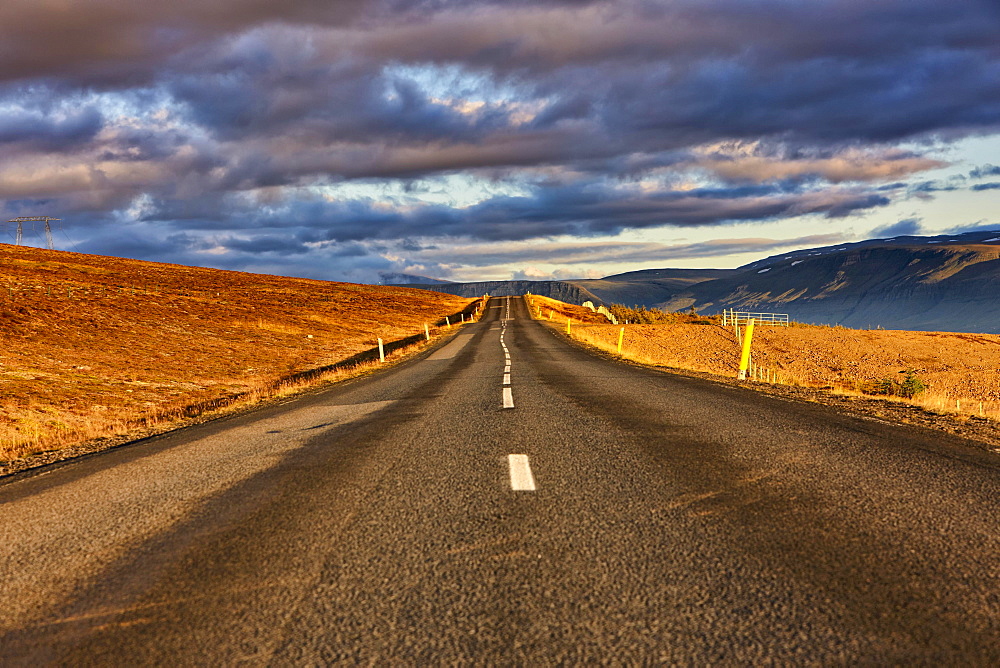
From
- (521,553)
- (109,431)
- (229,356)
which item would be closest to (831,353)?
(229,356)

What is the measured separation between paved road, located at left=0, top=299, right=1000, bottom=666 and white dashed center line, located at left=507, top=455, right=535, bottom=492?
32 millimetres

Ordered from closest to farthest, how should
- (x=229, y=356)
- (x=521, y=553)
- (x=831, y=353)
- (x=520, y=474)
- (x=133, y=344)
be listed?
1. (x=521, y=553)
2. (x=520, y=474)
3. (x=133, y=344)
4. (x=229, y=356)
5. (x=831, y=353)

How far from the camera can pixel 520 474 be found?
5613 millimetres

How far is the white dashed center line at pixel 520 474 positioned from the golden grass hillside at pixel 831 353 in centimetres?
1755

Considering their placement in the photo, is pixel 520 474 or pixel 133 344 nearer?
pixel 520 474

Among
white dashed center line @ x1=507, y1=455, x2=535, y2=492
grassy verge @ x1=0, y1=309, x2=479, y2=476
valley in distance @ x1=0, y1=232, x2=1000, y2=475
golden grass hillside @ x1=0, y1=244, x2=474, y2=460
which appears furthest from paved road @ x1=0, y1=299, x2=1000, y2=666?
golden grass hillside @ x1=0, y1=244, x2=474, y2=460

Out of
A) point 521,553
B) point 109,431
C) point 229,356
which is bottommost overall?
point 229,356

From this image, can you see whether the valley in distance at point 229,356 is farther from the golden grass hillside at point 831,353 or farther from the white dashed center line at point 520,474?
the white dashed center line at point 520,474

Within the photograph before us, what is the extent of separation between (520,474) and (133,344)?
27.2 m

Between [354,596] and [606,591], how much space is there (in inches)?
50.1

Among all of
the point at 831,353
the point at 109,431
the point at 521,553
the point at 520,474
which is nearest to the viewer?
the point at 521,553

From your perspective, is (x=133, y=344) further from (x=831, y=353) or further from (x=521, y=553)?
(x=831, y=353)

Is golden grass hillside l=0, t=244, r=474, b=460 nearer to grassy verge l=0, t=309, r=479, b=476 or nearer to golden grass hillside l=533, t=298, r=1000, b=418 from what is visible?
grassy verge l=0, t=309, r=479, b=476

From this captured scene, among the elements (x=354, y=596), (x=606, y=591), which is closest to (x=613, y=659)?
(x=606, y=591)
